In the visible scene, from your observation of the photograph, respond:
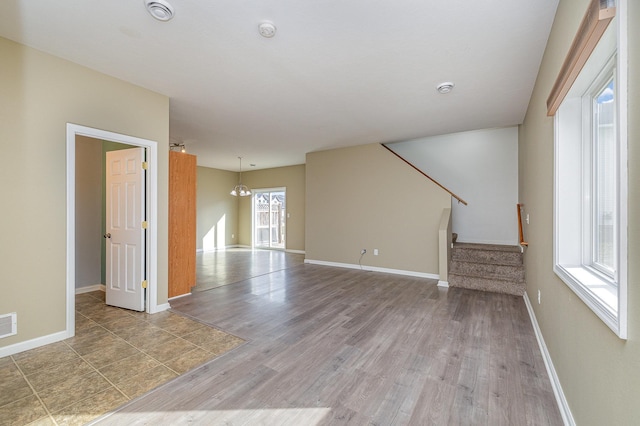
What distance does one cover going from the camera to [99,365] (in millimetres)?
2285

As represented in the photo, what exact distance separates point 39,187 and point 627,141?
408cm

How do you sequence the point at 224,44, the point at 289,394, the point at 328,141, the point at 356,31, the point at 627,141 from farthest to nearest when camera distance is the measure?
the point at 328,141, the point at 224,44, the point at 356,31, the point at 289,394, the point at 627,141

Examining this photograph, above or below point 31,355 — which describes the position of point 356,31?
above

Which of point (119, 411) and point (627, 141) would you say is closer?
point (627, 141)

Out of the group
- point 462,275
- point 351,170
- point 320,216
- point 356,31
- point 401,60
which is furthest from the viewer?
point 320,216

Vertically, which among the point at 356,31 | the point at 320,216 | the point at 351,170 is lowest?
the point at 320,216

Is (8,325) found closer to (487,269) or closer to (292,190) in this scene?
(487,269)

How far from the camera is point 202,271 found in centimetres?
605

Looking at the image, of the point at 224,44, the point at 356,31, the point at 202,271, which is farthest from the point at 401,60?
the point at 202,271

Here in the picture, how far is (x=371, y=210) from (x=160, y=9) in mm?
4885

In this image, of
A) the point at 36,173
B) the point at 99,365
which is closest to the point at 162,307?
the point at 99,365

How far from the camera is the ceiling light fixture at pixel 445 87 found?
3.24 meters

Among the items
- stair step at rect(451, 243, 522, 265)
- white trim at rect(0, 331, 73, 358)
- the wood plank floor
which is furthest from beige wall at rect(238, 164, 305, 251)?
white trim at rect(0, 331, 73, 358)

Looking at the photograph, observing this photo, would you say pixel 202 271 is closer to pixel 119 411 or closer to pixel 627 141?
pixel 119 411
